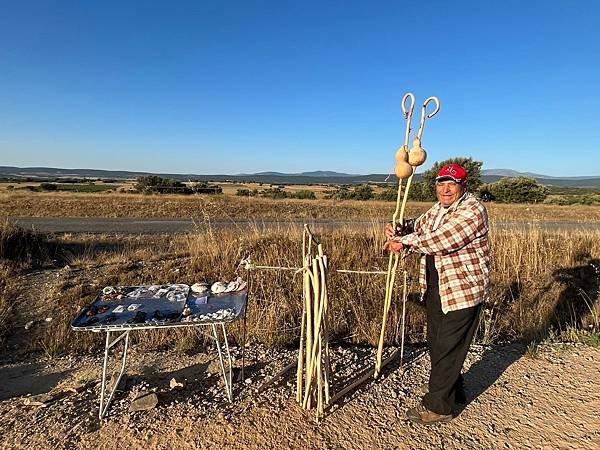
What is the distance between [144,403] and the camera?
3.02 meters

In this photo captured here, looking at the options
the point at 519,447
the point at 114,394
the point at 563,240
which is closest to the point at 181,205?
the point at 563,240

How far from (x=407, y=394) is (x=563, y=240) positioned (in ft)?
25.0

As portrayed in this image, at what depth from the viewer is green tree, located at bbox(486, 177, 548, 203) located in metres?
30.5

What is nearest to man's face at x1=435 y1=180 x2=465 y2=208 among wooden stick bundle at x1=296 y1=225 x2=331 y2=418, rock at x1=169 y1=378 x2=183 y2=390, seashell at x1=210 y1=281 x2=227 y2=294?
wooden stick bundle at x1=296 y1=225 x2=331 y2=418

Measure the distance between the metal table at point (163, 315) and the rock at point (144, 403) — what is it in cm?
18

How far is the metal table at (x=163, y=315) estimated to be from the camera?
2723 mm

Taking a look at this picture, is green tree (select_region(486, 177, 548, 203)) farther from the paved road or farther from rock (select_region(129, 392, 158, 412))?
rock (select_region(129, 392, 158, 412))

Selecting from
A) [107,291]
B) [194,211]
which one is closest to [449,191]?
[107,291]

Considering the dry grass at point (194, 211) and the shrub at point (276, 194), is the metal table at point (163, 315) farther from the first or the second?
the shrub at point (276, 194)

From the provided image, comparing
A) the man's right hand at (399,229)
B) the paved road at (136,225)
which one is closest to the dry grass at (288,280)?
the man's right hand at (399,229)

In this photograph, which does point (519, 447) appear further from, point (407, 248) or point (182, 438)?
point (182, 438)

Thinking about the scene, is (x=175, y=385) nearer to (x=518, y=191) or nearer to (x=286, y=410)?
(x=286, y=410)

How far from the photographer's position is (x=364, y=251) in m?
7.52

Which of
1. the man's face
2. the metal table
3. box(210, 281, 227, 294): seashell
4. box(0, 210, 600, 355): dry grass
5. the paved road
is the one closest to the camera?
the man's face
